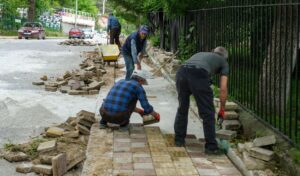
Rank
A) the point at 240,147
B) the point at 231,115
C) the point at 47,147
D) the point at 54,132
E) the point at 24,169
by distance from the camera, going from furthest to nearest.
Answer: the point at 54,132, the point at 231,115, the point at 47,147, the point at 24,169, the point at 240,147

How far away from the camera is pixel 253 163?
580 cm

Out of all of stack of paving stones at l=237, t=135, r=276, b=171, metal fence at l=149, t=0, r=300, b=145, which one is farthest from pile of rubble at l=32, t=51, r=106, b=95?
stack of paving stones at l=237, t=135, r=276, b=171

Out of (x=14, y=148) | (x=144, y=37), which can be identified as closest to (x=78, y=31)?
(x=144, y=37)

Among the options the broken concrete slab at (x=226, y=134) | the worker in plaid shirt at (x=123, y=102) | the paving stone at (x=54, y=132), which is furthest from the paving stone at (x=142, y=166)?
the paving stone at (x=54, y=132)

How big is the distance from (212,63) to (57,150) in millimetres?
2529

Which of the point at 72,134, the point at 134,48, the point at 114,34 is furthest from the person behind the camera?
the point at 114,34

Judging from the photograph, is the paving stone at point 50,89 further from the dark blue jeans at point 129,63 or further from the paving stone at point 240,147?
the paving stone at point 240,147

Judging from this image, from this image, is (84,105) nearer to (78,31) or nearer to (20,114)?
(20,114)

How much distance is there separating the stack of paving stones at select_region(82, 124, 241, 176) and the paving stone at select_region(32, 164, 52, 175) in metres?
0.56

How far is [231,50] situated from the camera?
8977 mm

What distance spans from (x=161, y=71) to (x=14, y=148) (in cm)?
811

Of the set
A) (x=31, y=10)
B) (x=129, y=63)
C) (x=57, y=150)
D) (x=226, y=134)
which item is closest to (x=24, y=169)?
(x=57, y=150)

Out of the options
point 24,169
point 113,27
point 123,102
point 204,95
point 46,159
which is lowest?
point 24,169

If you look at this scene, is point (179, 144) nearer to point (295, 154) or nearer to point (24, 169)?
point (295, 154)
